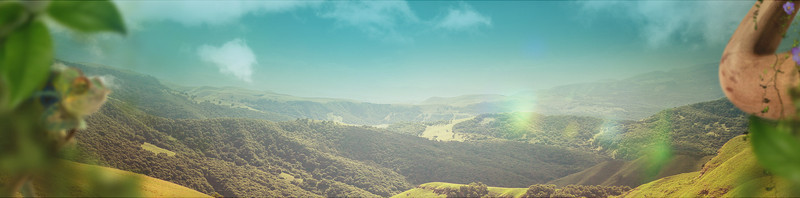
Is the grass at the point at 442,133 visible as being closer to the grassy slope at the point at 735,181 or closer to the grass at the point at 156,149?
the grass at the point at 156,149

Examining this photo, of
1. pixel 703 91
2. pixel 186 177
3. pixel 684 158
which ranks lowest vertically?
pixel 186 177

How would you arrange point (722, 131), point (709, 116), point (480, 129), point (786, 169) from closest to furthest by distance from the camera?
point (786, 169) < point (722, 131) < point (709, 116) < point (480, 129)

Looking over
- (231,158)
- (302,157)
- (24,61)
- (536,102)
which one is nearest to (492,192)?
(24,61)

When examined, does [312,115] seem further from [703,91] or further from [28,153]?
[703,91]

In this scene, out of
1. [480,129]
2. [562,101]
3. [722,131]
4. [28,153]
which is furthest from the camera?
[562,101]

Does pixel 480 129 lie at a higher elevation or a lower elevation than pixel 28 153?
lower

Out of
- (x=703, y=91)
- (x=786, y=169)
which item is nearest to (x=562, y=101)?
(x=703, y=91)

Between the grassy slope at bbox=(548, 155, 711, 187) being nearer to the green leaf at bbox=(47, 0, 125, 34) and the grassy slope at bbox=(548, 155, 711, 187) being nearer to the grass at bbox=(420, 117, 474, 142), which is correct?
the green leaf at bbox=(47, 0, 125, 34)
